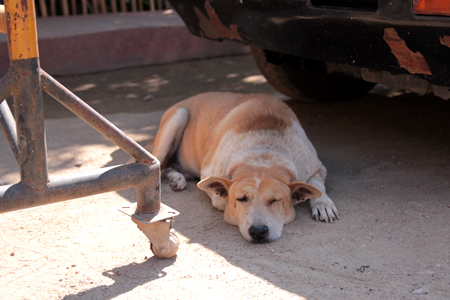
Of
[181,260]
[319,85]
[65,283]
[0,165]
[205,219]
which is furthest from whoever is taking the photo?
[319,85]

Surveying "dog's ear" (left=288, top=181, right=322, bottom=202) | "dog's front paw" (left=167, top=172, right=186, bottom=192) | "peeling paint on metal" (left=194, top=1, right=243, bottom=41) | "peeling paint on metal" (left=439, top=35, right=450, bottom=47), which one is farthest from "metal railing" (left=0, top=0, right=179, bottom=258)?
"peeling paint on metal" (left=194, top=1, right=243, bottom=41)

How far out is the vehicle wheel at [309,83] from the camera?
487 cm

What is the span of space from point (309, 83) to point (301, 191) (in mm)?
2387

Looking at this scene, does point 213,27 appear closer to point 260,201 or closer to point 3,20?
point 260,201

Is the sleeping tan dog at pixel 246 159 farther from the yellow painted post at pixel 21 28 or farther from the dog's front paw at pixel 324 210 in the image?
the yellow painted post at pixel 21 28

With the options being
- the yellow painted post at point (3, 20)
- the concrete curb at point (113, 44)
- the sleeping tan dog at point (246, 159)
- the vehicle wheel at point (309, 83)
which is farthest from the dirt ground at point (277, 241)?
the concrete curb at point (113, 44)

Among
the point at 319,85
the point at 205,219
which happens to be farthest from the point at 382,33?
the point at 319,85

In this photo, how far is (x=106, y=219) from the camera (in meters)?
3.08

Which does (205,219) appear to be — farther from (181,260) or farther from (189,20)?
(189,20)

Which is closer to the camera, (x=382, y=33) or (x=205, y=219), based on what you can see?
(x=382, y=33)

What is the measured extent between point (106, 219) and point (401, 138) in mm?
2727

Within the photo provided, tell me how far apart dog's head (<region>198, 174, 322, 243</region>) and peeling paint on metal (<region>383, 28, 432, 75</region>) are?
2.92ft

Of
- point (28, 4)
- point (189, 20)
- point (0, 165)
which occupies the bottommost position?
point (0, 165)

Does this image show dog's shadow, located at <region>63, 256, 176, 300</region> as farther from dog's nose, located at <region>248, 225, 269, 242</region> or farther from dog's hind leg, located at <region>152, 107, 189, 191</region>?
dog's hind leg, located at <region>152, 107, 189, 191</region>
